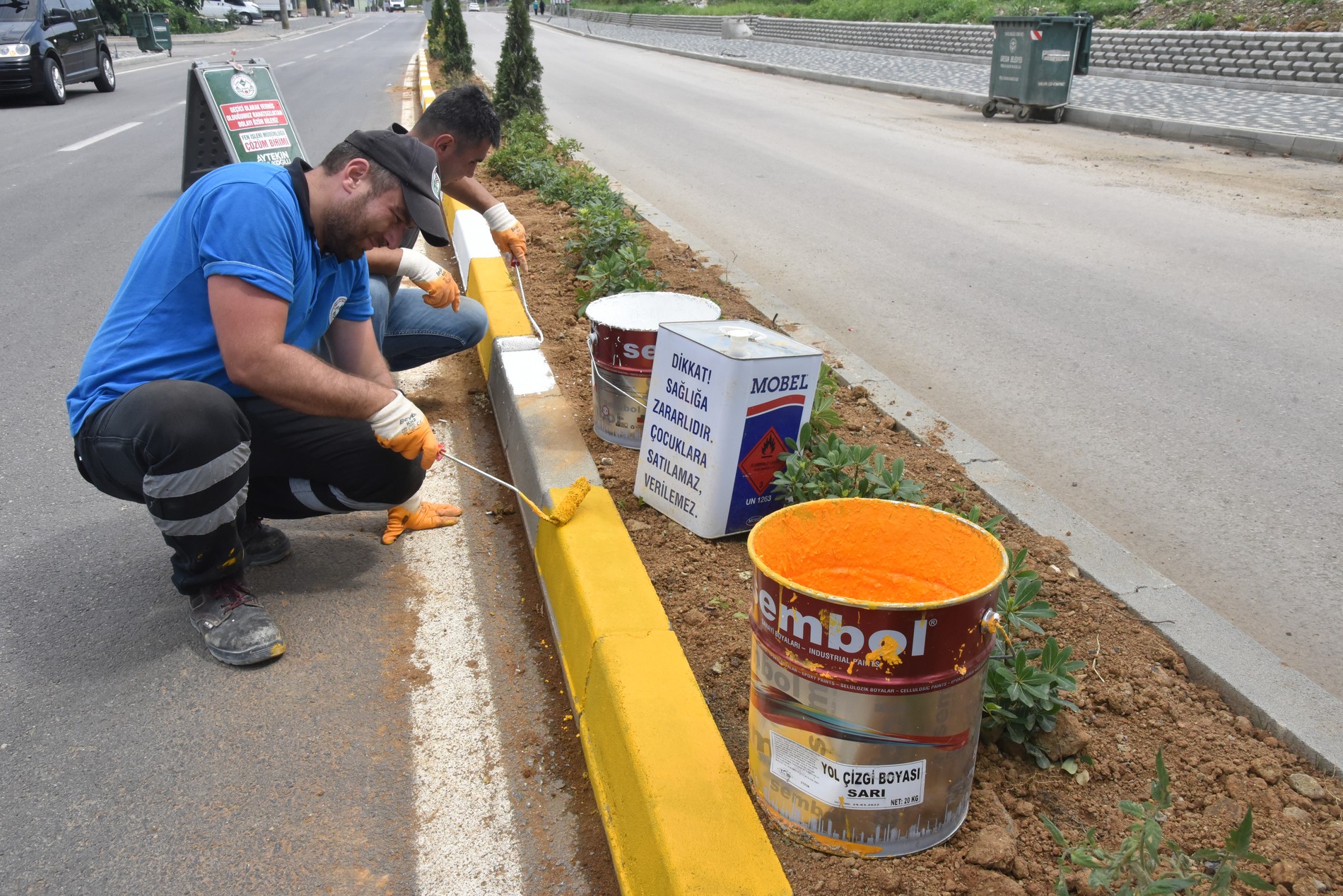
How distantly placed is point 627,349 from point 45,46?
17443 mm

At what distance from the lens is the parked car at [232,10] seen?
53.2 meters

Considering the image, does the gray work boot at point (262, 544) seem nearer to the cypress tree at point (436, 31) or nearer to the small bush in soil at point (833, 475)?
the small bush in soil at point (833, 475)

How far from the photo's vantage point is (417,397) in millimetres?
4883

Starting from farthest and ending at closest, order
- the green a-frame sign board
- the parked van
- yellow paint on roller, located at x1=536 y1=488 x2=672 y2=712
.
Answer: the parked van < the green a-frame sign board < yellow paint on roller, located at x1=536 y1=488 x2=672 y2=712

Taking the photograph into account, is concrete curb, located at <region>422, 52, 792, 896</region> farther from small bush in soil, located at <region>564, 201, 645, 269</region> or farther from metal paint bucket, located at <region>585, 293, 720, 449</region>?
small bush in soil, located at <region>564, 201, 645, 269</region>

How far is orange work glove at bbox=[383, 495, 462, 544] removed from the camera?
3570 millimetres

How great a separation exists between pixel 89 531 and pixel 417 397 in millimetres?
1678

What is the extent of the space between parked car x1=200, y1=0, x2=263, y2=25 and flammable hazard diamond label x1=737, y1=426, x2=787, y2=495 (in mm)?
57184

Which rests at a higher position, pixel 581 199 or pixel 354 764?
pixel 581 199

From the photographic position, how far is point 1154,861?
5.49 ft

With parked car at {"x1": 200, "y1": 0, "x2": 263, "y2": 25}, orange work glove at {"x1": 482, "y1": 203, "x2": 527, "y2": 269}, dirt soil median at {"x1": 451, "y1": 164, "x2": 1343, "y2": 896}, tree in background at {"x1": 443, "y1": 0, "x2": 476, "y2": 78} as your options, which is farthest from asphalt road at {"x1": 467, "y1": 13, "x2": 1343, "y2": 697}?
parked car at {"x1": 200, "y1": 0, "x2": 263, "y2": 25}

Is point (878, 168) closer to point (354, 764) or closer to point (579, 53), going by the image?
point (354, 764)

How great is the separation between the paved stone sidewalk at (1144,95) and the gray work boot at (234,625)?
12.9m

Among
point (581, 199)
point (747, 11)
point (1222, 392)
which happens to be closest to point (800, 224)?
point (581, 199)
